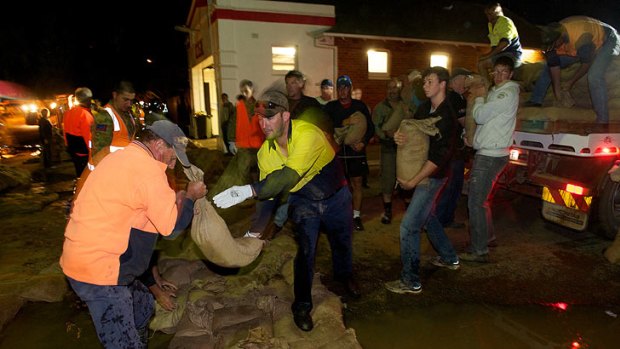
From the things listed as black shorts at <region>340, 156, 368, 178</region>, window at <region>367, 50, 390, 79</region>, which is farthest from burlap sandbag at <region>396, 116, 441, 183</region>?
window at <region>367, 50, 390, 79</region>

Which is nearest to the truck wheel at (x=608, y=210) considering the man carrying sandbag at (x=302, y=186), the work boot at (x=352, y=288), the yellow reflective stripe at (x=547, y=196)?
the yellow reflective stripe at (x=547, y=196)

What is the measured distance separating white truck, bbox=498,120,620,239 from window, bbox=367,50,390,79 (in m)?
10.8

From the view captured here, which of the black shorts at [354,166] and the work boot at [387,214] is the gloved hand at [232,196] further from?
the work boot at [387,214]

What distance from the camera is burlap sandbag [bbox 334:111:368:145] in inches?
201

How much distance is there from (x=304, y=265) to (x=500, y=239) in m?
3.23

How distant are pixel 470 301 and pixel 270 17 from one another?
12.3m

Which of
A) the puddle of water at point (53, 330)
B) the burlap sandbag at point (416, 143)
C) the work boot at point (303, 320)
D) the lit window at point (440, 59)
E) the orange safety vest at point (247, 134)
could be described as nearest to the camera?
the work boot at point (303, 320)

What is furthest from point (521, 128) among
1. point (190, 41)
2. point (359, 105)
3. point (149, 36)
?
point (149, 36)

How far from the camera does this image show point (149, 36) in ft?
99.5

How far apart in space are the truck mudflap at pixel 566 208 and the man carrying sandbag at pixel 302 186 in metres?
3.01

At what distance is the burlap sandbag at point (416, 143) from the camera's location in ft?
11.4

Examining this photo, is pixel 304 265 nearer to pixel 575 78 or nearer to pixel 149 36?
pixel 575 78

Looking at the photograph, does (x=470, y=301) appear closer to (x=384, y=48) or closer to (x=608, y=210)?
(x=608, y=210)

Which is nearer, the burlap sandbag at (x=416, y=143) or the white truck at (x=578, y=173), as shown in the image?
the burlap sandbag at (x=416, y=143)
